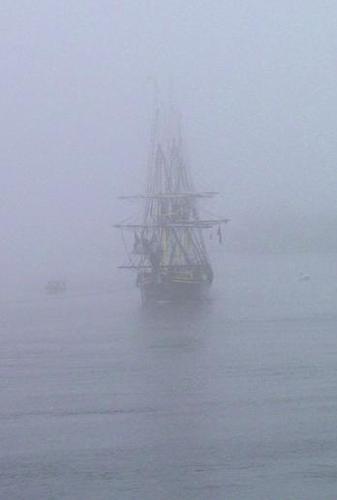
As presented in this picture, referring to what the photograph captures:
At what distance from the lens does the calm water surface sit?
8.45 meters

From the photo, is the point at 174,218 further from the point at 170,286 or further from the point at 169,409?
the point at 169,409

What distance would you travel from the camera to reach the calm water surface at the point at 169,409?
8453mm

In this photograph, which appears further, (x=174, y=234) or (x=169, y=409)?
(x=174, y=234)

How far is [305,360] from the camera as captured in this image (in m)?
19.1

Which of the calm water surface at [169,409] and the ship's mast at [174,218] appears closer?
the calm water surface at [169,409]

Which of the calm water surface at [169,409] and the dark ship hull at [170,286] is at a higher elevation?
the calm water surface at [169,409]

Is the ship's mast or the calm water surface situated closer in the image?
the calm water surface

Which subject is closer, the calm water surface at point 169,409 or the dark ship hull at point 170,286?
the calm water surface at point 169,409

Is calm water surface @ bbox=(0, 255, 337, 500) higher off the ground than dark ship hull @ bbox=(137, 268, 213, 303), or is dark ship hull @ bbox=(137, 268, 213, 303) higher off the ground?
calm water surface @ bbox=(0, 255, 337, 500)

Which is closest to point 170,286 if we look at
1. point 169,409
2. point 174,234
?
point 174,234

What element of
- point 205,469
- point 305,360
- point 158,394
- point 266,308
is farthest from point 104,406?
point 266,308

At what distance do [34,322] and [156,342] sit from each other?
8079 mm

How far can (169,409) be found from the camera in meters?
13.0

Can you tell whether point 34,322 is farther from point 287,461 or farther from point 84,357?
point 287,461
